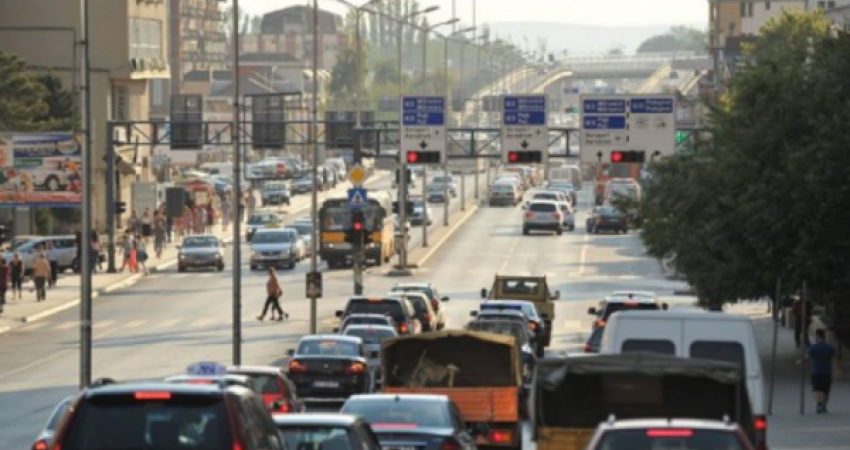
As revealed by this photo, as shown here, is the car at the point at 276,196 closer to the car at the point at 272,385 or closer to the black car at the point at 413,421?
the car at the point at 272,385

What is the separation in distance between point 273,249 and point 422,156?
15.3 meters

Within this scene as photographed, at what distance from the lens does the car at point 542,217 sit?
100 m

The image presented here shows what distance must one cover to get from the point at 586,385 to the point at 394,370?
959 cm

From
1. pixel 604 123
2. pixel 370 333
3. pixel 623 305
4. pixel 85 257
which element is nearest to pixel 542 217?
pixel 604 123

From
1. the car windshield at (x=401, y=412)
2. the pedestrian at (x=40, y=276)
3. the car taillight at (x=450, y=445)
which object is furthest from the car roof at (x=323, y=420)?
the pedestrian at (x=40, y=276)

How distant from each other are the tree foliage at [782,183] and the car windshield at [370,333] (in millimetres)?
7653

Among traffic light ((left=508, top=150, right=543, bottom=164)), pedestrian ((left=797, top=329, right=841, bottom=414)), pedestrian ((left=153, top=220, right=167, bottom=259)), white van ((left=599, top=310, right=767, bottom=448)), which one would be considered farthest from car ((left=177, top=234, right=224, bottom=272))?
white van ((left=599, top=310, right=767, bottom=448))

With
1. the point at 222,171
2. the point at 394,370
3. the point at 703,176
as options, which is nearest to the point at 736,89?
the point at 703,176

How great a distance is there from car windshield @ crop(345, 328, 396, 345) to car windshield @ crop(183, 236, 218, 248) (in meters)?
38.5

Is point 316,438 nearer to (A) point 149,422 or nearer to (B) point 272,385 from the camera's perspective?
(A) point 149,422

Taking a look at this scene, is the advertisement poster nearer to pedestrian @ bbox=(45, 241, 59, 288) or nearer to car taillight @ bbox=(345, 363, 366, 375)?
pedestrian @ bbox=(45, 241, 59, 288)

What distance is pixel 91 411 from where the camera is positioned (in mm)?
15492

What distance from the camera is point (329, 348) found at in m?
37.6

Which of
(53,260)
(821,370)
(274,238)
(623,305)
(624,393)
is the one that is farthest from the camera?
(274,238)
